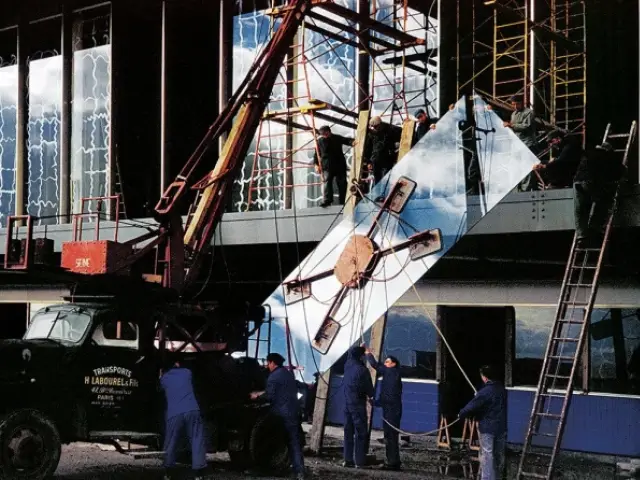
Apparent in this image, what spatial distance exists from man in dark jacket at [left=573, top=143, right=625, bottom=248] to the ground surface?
390 centimetres

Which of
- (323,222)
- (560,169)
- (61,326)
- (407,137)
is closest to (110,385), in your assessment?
(61,326)

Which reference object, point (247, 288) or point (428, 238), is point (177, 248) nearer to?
point (428, 238)

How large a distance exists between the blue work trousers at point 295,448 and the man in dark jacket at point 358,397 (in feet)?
5.16

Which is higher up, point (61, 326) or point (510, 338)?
point (61, 326)

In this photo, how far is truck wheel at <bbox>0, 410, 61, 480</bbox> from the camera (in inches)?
498

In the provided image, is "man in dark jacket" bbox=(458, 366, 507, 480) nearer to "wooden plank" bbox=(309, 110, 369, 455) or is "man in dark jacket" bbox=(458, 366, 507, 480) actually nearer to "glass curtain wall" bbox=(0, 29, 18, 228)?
"wooden plank" bbox=(309, 110, 369, 455)

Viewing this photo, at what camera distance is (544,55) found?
1956cm

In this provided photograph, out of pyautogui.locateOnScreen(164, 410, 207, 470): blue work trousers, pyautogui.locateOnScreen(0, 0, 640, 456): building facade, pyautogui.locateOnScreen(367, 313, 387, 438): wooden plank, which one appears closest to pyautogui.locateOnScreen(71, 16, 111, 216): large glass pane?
pyautogui.locateOnScreen(0, 0, 640, 456): building facade

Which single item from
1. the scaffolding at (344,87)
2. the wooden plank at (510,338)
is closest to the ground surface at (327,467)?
the wooden plank at (510,338)

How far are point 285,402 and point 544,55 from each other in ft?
30.7

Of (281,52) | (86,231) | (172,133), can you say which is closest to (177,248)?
(281,52)

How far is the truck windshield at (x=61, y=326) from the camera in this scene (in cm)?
1395

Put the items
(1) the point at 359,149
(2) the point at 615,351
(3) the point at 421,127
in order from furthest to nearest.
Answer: (2) the point at 615,351, (3) the point at 421,127, (1) the point at 359,149

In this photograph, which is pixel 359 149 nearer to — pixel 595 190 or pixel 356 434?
pixel 595 190
